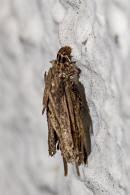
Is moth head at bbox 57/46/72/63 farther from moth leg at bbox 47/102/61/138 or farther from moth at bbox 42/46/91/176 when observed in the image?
moth leg at bbox 47/102/61/138

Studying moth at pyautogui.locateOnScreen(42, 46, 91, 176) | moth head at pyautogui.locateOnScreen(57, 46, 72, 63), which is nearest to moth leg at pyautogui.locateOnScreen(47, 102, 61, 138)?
moth at pyautogui.locateOnScreen(42, 46, 91, 176)

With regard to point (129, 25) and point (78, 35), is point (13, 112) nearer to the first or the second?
point (78, 35)

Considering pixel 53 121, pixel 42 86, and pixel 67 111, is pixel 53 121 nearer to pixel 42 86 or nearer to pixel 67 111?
pixel 67 111

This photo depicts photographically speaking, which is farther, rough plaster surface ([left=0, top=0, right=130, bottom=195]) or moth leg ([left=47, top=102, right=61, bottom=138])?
moth leg ([left=47, top=102, right=61, bottom=138])

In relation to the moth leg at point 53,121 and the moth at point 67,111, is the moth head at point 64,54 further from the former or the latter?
the moth leg at point 53,121

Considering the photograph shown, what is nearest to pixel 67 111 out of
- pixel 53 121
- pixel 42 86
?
pixel 53 121

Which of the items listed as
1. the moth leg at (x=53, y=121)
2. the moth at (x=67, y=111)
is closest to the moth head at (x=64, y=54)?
the moth at (x=67, y=111)

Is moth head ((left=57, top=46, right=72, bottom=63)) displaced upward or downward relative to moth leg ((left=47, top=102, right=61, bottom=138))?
upward
